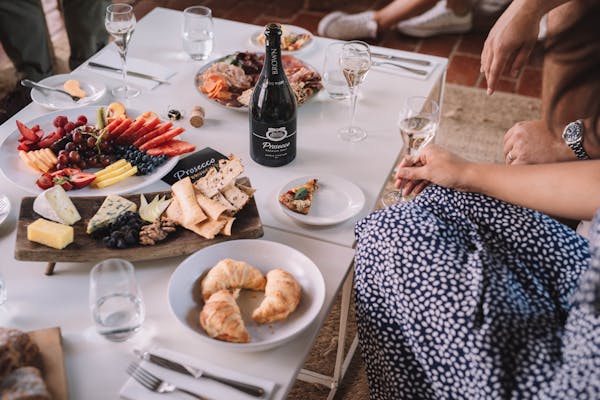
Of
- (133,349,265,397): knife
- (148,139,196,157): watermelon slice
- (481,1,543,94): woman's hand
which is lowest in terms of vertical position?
(148,139,196,157): watermelon slice

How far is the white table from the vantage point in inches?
41.2

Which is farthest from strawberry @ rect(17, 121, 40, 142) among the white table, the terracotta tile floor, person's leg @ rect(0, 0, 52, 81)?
the terracotta tile floor

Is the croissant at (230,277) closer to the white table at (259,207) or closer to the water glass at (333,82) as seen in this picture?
the white table at (259,207)

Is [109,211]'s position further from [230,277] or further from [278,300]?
[278,300]

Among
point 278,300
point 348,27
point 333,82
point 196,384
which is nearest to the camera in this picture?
point 196,384

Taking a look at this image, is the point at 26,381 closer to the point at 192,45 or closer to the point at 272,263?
the point at 272,263

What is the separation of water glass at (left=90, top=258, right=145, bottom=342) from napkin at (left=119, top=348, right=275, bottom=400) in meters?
0.07

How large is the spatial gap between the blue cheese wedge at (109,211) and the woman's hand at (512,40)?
95cm

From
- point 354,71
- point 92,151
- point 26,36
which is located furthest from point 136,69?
point 26,36

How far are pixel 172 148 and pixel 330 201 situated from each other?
15.7 inches

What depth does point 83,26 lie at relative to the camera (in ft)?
9.24

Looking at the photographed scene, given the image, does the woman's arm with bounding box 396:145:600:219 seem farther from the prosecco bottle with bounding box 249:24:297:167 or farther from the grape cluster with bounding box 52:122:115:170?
the grape cluster with bounding box 52:122:115:170

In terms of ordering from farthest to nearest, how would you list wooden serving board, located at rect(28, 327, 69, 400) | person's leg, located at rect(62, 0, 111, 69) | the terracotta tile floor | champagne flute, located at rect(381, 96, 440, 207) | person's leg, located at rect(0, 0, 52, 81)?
the terracotta tile floor
person's leg, located at rect(62, 0, 111, 69)
person's leg, located at rect(0, 0, 52, 81)
champagne flute, located at rect(381, 96, 440, 207)
wooden serving board, located at rect(28, 327, 69, 400)

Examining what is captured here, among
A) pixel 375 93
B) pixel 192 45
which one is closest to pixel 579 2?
pixel 375 93
